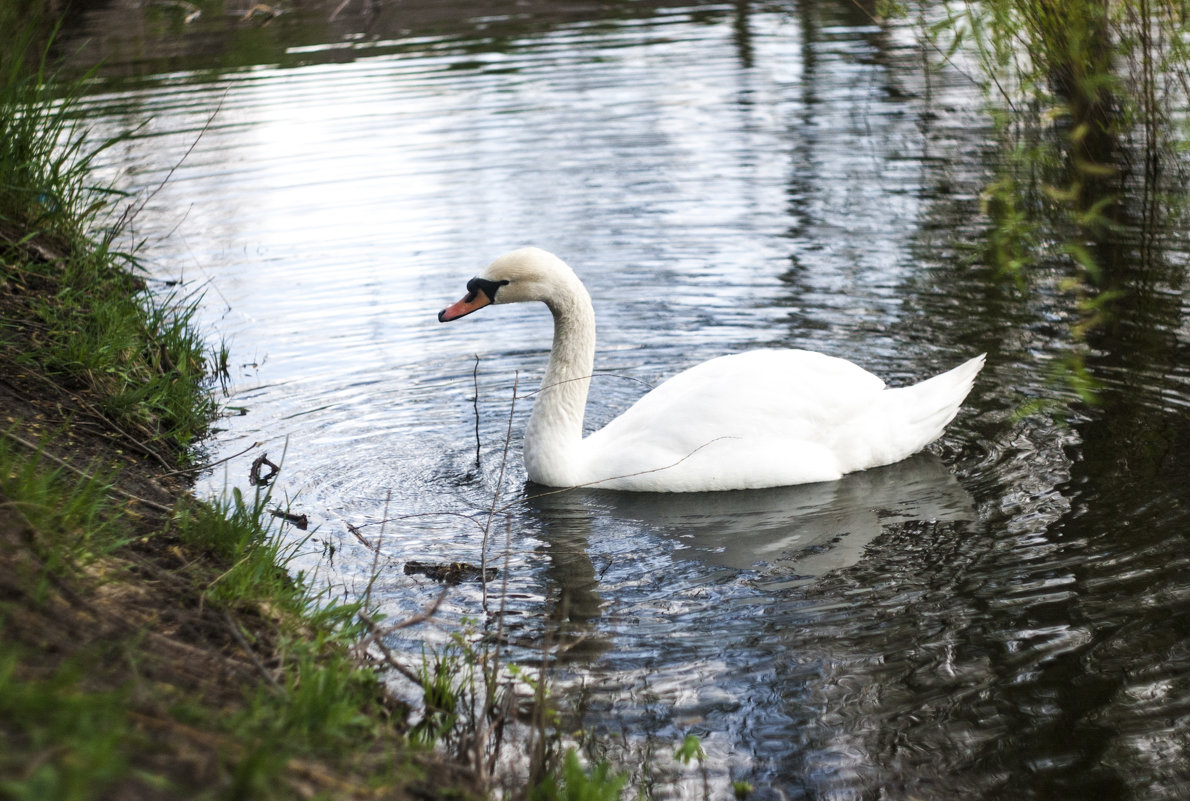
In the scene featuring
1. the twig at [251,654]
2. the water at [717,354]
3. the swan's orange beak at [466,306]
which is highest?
the swan's orange beak at [466,306]

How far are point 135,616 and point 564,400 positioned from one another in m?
3.03

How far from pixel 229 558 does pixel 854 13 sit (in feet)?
58.0

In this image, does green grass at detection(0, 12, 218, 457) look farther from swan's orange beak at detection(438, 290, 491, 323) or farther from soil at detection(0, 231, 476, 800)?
swan's orange beak at detection(438, 290, 491, 323)

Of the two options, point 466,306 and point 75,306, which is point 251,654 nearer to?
point 466,306

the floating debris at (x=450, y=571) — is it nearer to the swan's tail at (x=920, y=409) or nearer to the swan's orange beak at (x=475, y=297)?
the swan's orange beak at (x=475, y=297)

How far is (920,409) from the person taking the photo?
619cm

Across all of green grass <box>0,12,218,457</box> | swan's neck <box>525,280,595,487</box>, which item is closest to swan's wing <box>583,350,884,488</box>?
swan's neck <box>525,280,595,487</box>

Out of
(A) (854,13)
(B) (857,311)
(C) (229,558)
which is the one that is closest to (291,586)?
(C) (229,558)

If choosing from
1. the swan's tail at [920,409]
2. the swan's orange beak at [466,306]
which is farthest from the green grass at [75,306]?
the swan's tail at [920,409]

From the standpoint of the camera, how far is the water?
4055 millimetres

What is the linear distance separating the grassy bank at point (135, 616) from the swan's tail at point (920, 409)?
122 inches

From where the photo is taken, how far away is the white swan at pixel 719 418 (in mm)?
6004

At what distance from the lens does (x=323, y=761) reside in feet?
9.59

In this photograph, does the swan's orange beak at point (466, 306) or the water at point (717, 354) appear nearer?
the water at point (717, 354)
